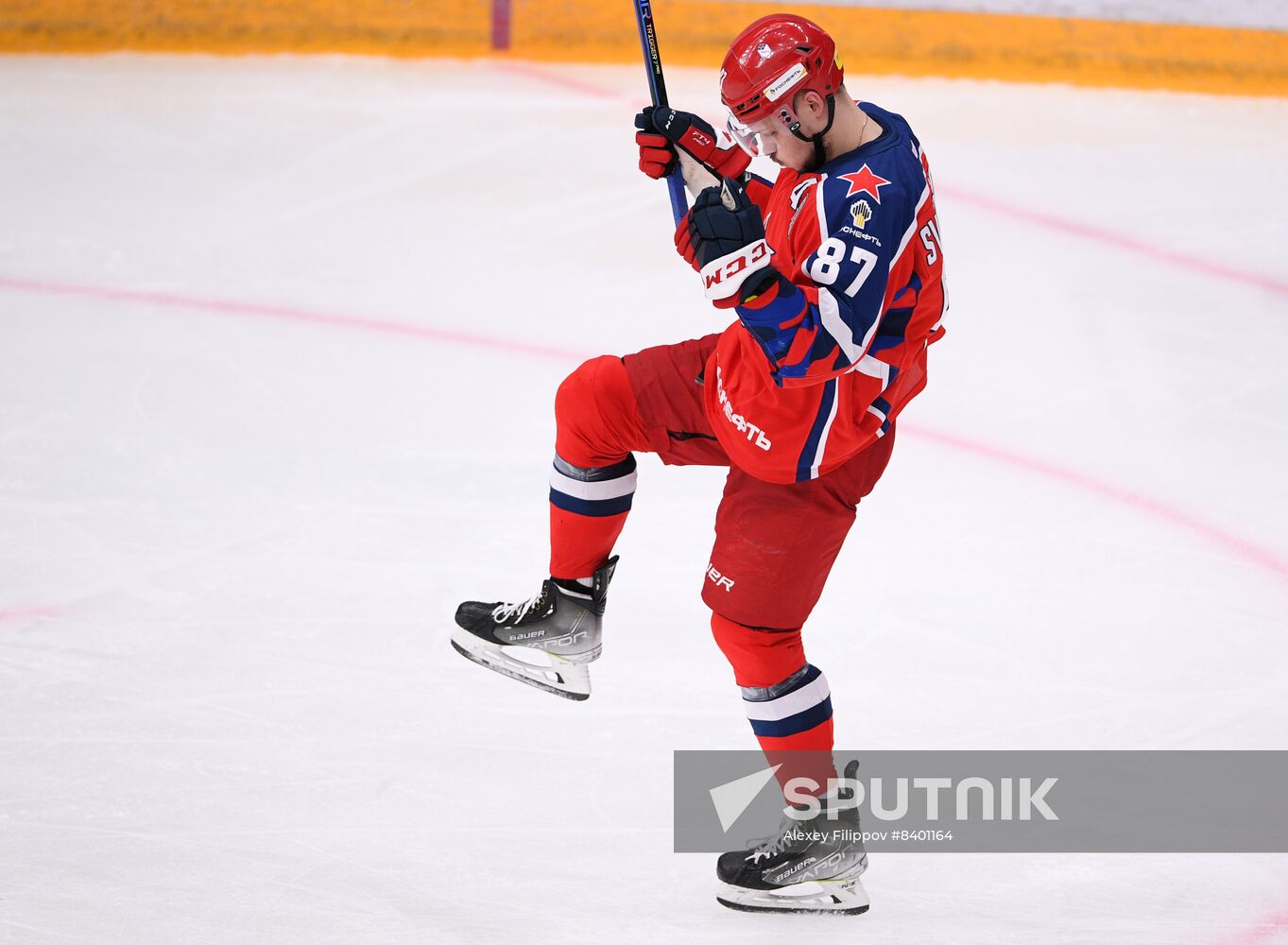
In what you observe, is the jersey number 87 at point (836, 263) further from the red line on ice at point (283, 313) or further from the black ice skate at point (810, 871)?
the red line on ice at point (283, 313)

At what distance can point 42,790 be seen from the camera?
9.93 feet

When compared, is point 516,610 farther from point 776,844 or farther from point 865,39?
point 865,39

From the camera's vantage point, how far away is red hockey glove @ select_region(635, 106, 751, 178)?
265cm

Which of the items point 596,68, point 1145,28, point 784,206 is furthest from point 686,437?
point 1145,28

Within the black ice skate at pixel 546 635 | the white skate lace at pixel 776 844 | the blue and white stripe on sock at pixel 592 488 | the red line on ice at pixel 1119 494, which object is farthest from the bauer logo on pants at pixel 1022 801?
the red line on ice at pixel 1119 494

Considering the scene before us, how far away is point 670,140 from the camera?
267cm

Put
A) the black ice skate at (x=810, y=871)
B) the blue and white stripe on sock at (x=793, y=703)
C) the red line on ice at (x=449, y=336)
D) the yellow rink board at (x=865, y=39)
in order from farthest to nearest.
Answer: the yellow rink board at (x=865, y=39) < the red line on ice at (x=449, y=336) < the black ice skate at (x=810, y=871) < the blue and white stripe on sock at (x=793, y=703)

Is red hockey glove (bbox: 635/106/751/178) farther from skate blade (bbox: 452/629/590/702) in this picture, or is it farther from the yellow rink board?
the yellow rink board

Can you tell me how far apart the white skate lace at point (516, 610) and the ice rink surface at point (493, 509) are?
1.16ft

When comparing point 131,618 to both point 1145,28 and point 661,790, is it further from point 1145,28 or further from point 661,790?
point 1145,28

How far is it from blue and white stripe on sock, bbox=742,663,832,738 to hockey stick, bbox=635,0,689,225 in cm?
85

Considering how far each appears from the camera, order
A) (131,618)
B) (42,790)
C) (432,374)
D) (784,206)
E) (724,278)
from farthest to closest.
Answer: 1. (432,374)
2. (131,618)
3. (42,790)
4. (784,206)
5. (724,278)

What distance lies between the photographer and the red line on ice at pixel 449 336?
14.2 feet

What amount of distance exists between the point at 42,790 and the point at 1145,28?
19.7 ft
